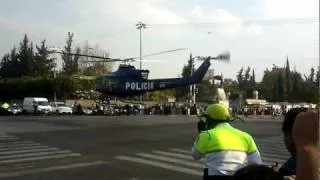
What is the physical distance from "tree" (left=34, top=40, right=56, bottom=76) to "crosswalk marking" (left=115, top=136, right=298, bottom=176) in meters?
95.0

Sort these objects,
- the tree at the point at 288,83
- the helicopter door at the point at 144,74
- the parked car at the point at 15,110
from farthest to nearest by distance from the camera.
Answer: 1. the tree at the point at 288,83
2. the parked car at the point at 15,110
3. the helicopter door at the point at 144,74

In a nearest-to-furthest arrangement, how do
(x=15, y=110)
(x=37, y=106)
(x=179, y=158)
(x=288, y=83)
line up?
(x=179, y=158)
(x=15, y=110)
(x=37, y=106)
(x=288, y=83)

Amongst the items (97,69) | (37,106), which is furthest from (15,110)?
(97,69)

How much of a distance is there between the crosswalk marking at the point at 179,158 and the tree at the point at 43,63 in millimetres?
94997

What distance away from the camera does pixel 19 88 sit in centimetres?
9206

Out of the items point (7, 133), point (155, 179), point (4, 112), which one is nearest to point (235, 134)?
point (155, 179)

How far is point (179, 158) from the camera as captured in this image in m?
16.9

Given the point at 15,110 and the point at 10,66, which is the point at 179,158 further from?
the point at 10,66

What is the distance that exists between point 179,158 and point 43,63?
100303mm

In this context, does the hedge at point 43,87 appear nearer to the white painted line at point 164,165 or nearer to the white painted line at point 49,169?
the white painted line at point 164,165

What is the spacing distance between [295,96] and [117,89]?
7043cm

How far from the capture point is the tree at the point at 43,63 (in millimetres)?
112750

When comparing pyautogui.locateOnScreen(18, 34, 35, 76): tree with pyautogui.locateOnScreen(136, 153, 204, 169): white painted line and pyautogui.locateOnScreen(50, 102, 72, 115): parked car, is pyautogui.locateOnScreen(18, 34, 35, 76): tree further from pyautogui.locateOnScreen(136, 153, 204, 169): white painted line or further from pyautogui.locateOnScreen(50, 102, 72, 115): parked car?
pyautogui.locateOnScreen(136, 153, 204, 169): white painted line

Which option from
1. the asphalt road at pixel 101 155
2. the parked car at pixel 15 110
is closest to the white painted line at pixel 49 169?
the asphalt road at pixel 101 155
